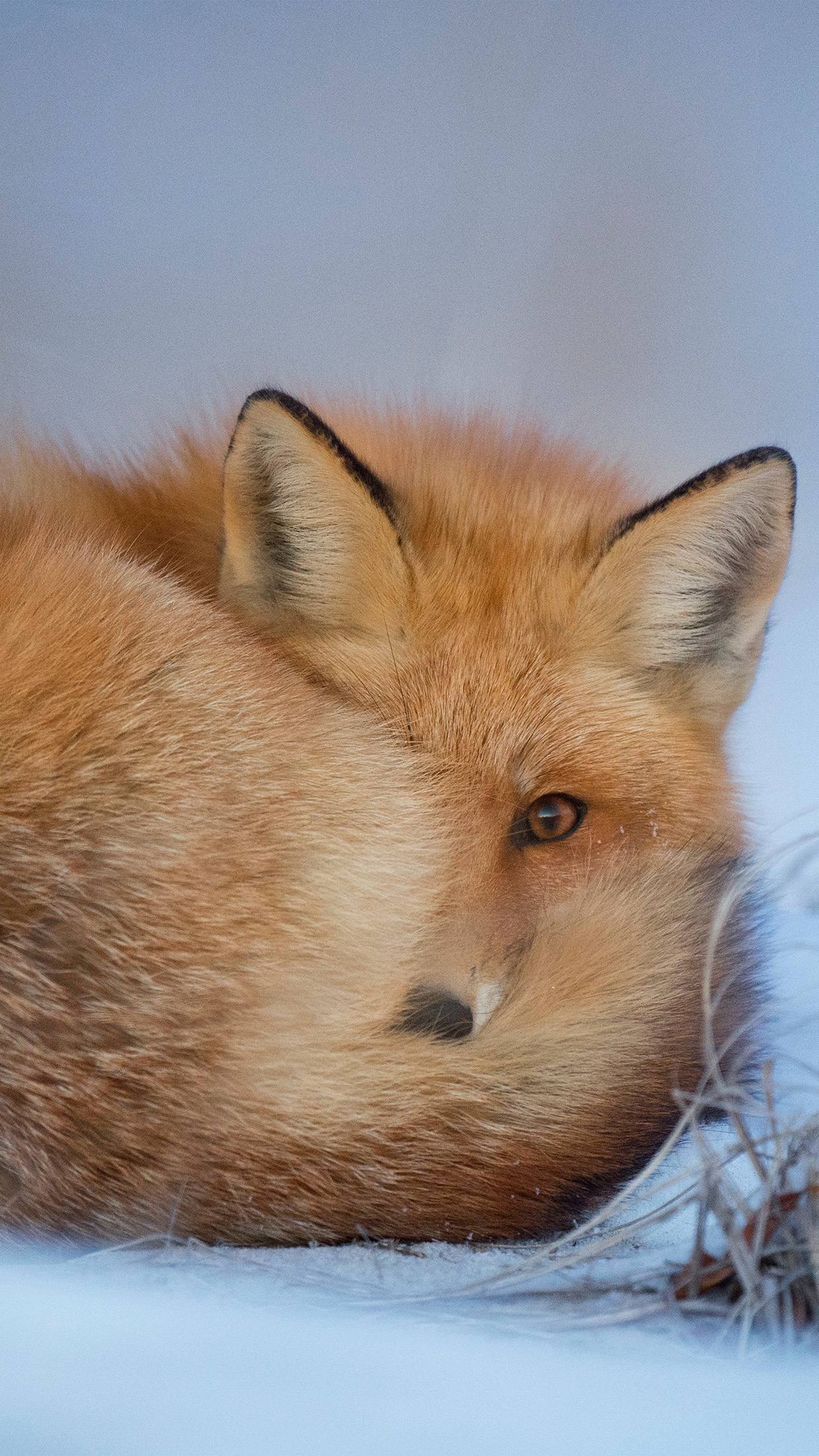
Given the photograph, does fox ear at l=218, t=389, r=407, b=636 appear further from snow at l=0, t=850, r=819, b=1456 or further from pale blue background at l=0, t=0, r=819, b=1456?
snow at l=0, t=850, r=819, b=1456

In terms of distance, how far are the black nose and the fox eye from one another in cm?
17

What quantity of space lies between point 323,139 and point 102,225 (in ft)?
0.83

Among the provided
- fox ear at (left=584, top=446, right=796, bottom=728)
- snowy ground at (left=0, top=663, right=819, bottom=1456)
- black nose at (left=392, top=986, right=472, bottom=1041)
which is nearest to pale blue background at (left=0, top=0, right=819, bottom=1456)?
fox ear at (left=584, top=446, right=796, bottom=728)

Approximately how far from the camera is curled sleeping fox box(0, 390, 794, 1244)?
2.46ft

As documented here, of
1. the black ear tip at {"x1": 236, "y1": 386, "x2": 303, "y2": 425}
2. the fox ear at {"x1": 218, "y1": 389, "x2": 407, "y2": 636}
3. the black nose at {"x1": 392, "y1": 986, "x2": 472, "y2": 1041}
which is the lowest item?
the black nose at {"x1": 392, "y1": 986, "x2": 472, "y2": 1041}

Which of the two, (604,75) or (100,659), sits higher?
(604,75)

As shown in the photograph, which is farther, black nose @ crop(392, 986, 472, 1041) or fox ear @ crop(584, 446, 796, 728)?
fox ear @ crop(584, 446, 796, 728)

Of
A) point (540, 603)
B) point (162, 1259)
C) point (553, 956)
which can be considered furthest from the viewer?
point (540, 603)

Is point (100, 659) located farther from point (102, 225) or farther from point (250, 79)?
point (250, 79)

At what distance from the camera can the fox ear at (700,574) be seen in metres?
0.94

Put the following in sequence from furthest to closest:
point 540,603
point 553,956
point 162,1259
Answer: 1. point 540,603
2. point 553,956
3. point 162,1259

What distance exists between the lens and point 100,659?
0.85m

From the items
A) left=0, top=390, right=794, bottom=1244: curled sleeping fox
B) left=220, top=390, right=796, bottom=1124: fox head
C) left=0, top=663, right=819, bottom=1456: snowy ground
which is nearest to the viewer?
left=0, top=663, right=819, bottom=1456: snowy ground

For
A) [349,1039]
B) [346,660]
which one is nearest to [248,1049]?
[349,1039]
